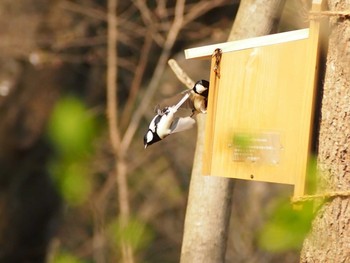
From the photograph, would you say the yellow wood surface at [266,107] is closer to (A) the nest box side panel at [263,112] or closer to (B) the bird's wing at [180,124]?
(A) the nest box side panel at [263,112]

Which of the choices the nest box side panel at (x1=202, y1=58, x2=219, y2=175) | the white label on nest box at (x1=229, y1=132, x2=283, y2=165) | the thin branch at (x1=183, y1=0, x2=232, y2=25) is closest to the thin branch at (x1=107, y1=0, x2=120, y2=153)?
the thin branch at (x1=183, y1=0, x2=232, y2=25)

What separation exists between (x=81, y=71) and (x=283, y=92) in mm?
4095

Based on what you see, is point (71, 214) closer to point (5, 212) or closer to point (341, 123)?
point (5, 212)

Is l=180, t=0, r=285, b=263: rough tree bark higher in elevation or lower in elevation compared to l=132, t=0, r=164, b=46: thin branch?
lower

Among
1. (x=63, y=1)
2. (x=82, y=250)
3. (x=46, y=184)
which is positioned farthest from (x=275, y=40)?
(x=82, y=250)

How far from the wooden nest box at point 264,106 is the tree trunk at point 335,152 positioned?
0.14 ft

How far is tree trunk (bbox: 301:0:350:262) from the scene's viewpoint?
7.57 ft

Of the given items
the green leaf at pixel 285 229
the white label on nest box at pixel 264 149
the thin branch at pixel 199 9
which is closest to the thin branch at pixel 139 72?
the thin branch at pixel 199 9

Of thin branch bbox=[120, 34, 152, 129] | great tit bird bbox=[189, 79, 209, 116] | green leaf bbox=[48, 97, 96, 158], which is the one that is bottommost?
green leaf bbox=[48, 97, 96, 158]

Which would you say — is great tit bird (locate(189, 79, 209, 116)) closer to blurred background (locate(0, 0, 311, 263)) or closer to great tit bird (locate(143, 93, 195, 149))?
great tit bird (locate(143, 93, 195, 149))

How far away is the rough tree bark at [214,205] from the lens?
303 centimetres

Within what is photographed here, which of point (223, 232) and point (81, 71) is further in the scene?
point (81, 71)

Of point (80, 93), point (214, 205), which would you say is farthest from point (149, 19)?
point (214, 205)

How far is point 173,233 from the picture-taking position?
24.5 feet
